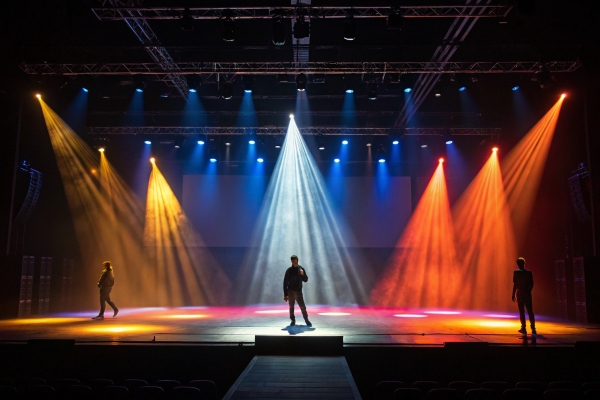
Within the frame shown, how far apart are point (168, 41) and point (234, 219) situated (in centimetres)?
803

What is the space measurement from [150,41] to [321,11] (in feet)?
14.7

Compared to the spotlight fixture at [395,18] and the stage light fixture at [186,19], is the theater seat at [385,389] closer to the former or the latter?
the spotlight fixture at [395,18]

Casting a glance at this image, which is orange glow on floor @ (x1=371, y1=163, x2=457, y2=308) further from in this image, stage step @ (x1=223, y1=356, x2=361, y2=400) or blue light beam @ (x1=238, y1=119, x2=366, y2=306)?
stage step @ (x1=223, y1=356, x2=361, y2=400)

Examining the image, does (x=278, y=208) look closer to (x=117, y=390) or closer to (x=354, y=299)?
(x=354, y=299)

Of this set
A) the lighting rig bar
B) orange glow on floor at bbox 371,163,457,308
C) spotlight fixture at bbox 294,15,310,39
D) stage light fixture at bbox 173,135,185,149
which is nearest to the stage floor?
spotlight fixture at bbox 294,15,310,39

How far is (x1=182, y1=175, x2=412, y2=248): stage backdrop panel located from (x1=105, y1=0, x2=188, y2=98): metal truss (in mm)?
5227

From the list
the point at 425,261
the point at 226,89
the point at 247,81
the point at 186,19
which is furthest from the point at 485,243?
the point at 186,19

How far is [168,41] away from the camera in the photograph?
12180 millimetres

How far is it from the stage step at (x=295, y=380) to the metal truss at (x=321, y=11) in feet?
22.0

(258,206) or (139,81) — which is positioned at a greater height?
(139,81)

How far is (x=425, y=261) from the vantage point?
18500 mm

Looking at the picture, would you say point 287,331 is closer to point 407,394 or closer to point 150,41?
point 407,394

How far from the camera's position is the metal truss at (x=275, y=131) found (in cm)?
1627

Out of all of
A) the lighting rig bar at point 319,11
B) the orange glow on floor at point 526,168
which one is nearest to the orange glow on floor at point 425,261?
the orange glow on floor at point 526,168
